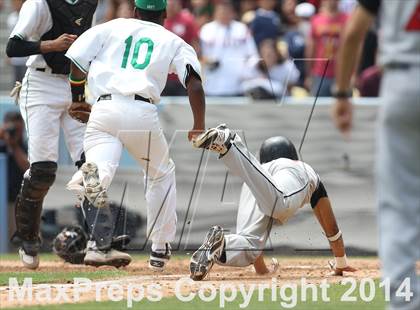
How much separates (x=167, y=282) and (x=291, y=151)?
5.95 ft

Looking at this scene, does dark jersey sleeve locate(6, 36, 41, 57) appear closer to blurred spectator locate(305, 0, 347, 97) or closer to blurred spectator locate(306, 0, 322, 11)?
blurred spectator locate(305, 0, 347, 97)

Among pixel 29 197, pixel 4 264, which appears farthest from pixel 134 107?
pixel 4 264

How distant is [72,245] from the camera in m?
11.0

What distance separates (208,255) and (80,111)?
2.01 metres

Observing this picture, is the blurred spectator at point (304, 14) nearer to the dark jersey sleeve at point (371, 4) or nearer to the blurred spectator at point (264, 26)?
the blurred spectator at point (264, 26)

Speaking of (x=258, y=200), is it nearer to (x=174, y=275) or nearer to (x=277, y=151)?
(x=277, y=151)

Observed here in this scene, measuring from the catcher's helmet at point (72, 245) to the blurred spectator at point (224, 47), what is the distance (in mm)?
5613

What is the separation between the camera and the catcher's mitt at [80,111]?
9.79 m

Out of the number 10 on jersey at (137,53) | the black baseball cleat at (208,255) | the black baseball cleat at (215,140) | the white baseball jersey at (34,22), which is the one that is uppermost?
the number 10 on jersey at (137,53)

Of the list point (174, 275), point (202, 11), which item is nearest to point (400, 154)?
point (174, 275)

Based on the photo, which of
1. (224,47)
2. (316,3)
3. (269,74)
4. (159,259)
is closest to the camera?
(159,259)

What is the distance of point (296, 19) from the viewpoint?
18672mm

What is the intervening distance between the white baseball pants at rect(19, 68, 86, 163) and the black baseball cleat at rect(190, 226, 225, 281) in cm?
233

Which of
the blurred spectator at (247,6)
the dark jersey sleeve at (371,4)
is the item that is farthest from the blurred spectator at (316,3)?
the dark jersey sleeve at (371,4)
